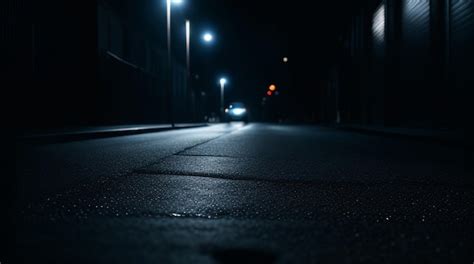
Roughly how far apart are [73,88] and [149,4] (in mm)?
16547

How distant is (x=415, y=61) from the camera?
64.6 ft

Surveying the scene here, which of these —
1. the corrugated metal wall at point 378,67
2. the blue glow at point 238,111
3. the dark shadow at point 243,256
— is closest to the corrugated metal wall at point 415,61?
the corrugated metal wall at point 378,67

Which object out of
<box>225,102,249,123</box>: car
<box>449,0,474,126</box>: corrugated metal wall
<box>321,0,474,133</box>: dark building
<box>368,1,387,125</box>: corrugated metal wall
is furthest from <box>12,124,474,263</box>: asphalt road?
<box>225,102,249,123</box>: car

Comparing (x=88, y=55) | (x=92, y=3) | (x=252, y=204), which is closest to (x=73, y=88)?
(x=88, y=55)

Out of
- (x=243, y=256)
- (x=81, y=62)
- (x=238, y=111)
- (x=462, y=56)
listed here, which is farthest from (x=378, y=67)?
(x=243, y=256)

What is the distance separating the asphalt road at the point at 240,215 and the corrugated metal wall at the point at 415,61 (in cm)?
1459

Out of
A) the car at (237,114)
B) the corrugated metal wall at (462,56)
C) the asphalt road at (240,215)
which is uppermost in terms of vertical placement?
the corrugated metal wall at (462,56)

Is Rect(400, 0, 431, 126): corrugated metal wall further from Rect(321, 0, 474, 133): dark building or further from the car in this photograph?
the car

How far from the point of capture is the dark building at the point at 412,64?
14.7 metres

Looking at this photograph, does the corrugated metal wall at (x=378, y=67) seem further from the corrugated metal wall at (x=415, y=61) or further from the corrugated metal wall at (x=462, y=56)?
the corrugated metal wall at (x=462, y=56)

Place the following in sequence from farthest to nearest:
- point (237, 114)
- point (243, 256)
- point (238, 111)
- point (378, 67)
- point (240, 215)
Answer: point (238, 111) < point (237, 114) < point (378, 67) < point (240, 215) < point (243, 256)

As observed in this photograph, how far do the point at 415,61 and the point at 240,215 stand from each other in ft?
63.0

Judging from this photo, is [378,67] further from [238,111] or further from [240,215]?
[240,215]

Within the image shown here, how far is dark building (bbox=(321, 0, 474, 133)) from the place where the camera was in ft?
48.3
